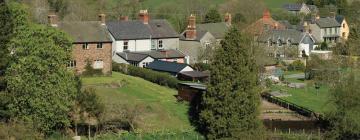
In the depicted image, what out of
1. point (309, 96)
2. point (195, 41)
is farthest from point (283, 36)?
point (309, 96)

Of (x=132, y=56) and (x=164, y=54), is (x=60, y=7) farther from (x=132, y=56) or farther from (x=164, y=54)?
(x=164, y=54)

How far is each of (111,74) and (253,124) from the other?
18.9 meters

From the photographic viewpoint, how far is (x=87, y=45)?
5469 cm

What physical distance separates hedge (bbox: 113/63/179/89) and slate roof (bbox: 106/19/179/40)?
6.13m

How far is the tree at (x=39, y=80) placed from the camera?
124 ft

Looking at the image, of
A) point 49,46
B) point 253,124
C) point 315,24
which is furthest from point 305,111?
point 315,24

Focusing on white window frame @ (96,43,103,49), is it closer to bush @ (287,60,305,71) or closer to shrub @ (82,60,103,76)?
shrub @ (82,60,103,76)

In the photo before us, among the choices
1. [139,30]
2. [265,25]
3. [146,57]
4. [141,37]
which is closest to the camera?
[146,57]

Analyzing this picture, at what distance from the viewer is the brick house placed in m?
54.2

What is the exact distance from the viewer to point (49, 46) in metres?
38.5

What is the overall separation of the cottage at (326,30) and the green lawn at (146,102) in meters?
47.4

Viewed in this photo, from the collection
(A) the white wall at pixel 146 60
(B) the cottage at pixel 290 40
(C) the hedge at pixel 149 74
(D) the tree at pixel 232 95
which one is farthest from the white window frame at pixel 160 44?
(D) the tree at pixel 232 95

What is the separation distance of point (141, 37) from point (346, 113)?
30.2 m

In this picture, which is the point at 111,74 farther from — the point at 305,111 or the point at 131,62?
the point at 305,111
